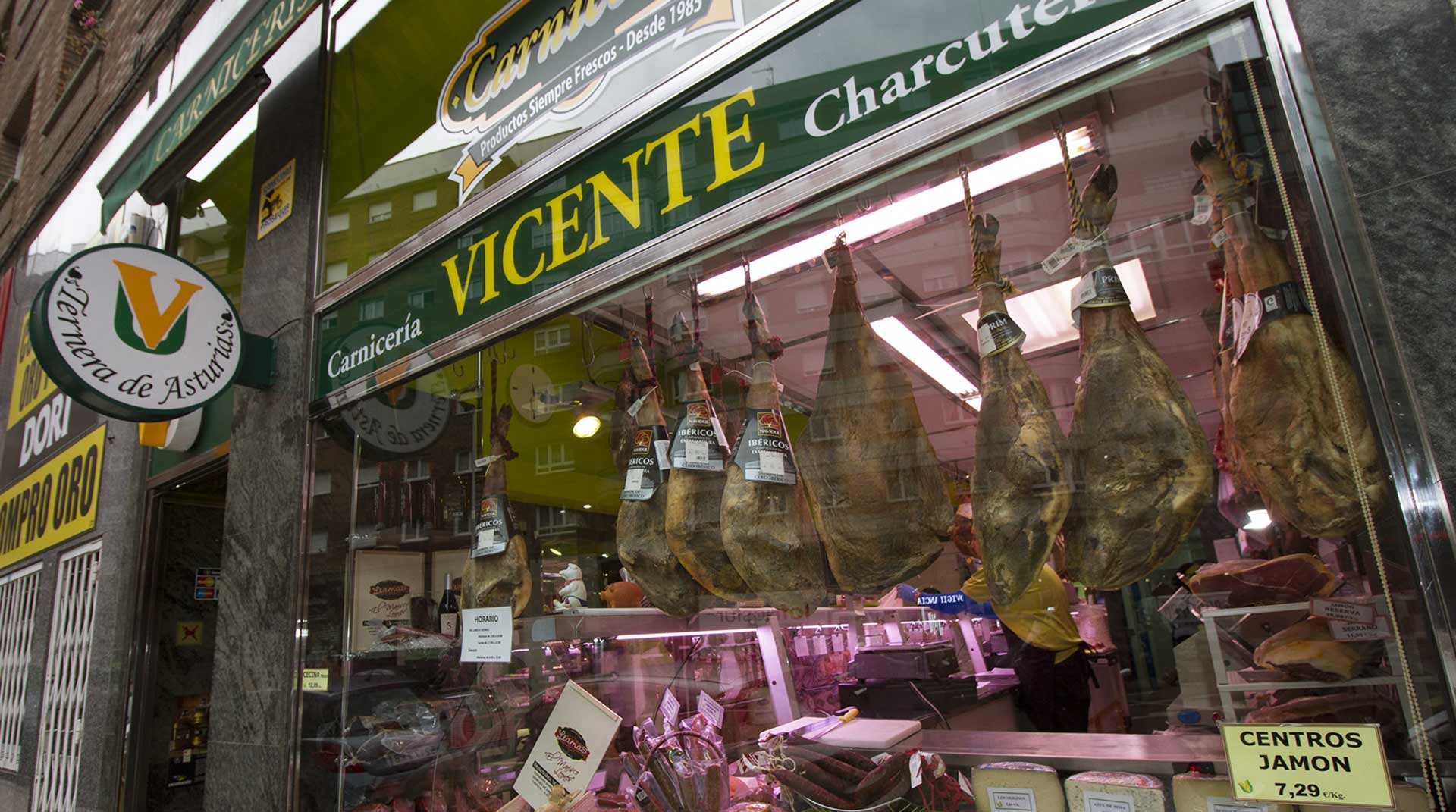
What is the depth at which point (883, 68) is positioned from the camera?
1.73 m

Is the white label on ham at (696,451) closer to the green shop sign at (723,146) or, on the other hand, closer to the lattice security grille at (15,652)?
the green shop sign at (723,146)

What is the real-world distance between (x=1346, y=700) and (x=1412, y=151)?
42.8 inches

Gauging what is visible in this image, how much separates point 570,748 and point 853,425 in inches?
55.9

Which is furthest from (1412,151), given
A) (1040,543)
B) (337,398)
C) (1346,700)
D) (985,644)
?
(337,398)

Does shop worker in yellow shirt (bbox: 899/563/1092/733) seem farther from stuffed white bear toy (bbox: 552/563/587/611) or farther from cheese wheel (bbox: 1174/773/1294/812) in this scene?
stuffed white bear toy (bbox: 552/563/587/611)

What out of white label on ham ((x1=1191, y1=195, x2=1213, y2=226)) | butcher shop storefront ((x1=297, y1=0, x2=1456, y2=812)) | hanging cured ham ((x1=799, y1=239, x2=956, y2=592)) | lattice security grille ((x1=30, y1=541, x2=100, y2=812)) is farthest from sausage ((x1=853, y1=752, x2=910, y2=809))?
lattice security grille ((x1=30, y1=541, x2=100, y2=812))

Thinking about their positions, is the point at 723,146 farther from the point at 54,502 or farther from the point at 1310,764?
the point at 54,502

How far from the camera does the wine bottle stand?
2.98 meters

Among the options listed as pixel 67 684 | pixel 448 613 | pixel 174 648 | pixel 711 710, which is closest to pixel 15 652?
pixel 67 684

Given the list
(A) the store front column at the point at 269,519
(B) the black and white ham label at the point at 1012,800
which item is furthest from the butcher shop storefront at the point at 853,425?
(A) the store front column at the point at 269,519

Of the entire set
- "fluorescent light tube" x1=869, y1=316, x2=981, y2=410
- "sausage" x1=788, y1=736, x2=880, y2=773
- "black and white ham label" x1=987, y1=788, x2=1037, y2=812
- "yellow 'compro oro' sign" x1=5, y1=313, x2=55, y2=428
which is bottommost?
"black and white ham label" x1=987, y1=788, x2=1037, y2=812

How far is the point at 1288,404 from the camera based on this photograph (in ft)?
4.20

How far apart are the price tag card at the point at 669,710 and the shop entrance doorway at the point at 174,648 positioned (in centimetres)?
321

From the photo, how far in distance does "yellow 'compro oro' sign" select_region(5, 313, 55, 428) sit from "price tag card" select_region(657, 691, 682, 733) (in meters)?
6.22
